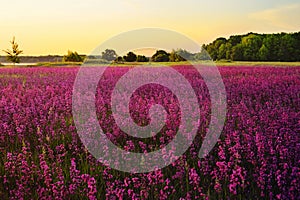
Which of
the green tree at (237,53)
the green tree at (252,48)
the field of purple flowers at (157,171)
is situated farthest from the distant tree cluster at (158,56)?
the field of purple flowers at (157,171)

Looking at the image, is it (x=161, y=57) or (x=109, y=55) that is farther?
(x=161, y=57)

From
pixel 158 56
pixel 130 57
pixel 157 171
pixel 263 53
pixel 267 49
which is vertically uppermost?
pixel 267 49

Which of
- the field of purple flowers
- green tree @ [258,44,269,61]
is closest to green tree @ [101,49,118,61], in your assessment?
green tree @ [258,44,269,61]

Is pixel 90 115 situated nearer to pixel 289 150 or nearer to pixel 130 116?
pixel 130 116

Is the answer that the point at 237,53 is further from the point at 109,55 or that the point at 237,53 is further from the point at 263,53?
the point at 109,55

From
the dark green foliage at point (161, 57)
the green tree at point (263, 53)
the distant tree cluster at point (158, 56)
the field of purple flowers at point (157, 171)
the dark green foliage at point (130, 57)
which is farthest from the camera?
the green tree at point (263, 53)

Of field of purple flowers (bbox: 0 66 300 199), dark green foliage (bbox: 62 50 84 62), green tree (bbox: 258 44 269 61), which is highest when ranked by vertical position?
green tree (bbox: 258 44 269 61)

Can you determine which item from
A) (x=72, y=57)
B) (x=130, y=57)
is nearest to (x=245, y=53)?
(x=130, y=57)

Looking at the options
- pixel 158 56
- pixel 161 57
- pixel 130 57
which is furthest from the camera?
pixel 158 56

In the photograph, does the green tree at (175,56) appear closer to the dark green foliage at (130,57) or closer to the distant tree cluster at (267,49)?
the dark green foliage at (130,57)

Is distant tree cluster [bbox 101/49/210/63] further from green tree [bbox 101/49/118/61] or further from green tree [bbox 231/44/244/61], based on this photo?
green tree [bbox 231/44/244/61]

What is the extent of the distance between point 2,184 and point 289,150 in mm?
2716

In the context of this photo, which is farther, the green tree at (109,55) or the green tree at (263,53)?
the green tree at (263,53)

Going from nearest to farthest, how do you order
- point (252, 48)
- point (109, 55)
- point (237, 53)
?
point (109, 55), point (252, 48), point (237, 53)
